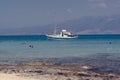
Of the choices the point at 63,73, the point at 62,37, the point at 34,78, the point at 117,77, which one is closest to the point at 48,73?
the point at 63,73

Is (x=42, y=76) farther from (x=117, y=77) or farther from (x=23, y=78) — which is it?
(x=117, y=77)

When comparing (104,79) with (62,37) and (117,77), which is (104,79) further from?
(62,37)

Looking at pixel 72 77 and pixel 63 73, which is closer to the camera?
pixel 72 77

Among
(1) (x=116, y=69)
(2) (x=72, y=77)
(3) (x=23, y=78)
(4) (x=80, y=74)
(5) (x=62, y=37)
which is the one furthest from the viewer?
(5) (x=62, y=37)

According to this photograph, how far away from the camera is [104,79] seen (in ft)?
122

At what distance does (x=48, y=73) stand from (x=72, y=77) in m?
4.11

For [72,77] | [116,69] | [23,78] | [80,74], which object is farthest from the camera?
[116,69]

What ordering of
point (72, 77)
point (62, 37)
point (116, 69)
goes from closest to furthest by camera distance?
point (72, 77)
point (116, 69)
point (62, 37)

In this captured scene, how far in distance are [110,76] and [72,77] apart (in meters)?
4.26

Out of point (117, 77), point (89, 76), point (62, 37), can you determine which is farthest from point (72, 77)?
point (62, 37)

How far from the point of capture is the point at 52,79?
118 ft

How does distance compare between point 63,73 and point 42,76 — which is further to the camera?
point 63,73

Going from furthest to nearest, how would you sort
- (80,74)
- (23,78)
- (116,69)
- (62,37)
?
(62,37), (116,69), (80,74), (23,78)

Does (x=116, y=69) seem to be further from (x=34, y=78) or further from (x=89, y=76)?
(x=34, y=78)
